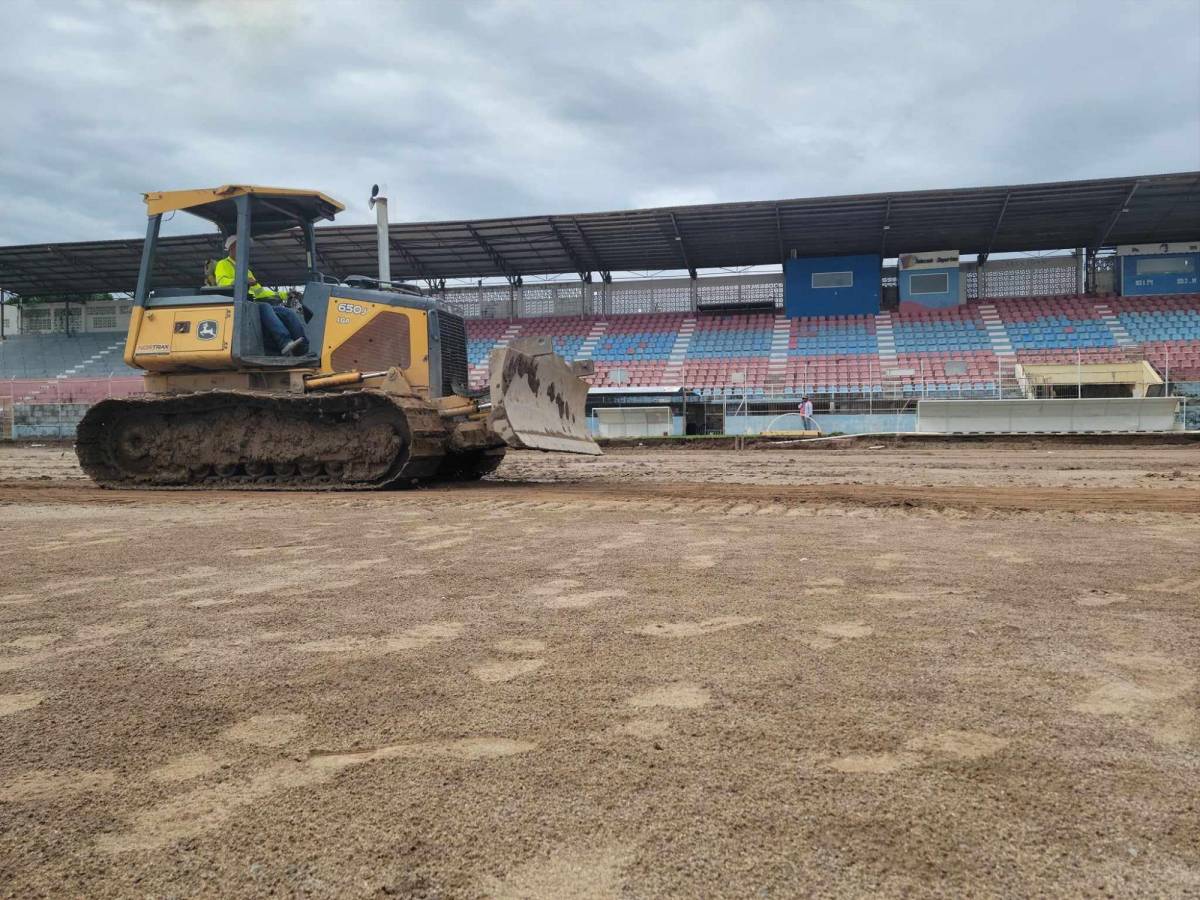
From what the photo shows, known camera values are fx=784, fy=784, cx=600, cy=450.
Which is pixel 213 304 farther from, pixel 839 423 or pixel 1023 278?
pixel 1023 278

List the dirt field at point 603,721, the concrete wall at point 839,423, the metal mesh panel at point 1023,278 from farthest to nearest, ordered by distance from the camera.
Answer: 1. the metal mesh panel at point 1023,278
2. the concrete wall at point 839,423
3. the dirt field at point 603,721

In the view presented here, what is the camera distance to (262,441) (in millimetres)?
10219

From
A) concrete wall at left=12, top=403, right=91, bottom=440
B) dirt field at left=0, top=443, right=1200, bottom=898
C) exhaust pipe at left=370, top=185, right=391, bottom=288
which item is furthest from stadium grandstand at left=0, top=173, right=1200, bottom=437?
dirt field at left=0, top=443, right=1200, bottom=898

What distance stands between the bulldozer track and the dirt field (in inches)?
188

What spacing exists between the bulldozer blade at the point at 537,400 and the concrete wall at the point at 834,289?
26.3m

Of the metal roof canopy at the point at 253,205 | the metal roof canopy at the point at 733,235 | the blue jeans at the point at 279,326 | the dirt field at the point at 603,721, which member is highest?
the metal roof canopy at the point at 733,235

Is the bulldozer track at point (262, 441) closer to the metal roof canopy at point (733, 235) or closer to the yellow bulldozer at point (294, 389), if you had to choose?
the yellow bulldozer at point (294, 389)

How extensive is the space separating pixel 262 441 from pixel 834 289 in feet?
99.4

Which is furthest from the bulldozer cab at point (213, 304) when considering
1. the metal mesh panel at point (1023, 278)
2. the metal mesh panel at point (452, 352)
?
the metal mesh panel at point (1023, 278)

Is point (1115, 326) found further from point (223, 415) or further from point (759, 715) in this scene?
point (759, 715)

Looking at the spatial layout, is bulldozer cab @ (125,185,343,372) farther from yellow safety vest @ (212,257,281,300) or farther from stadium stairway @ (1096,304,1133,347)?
stadium stairway @ (1096,304,1133,347)

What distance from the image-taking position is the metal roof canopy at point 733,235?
29688 millimetres

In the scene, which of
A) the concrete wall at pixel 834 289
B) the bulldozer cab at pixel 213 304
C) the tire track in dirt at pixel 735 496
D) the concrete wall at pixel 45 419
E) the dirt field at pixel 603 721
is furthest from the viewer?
the concrete wall at pixel 834 289

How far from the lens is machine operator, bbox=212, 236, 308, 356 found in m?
9.95
